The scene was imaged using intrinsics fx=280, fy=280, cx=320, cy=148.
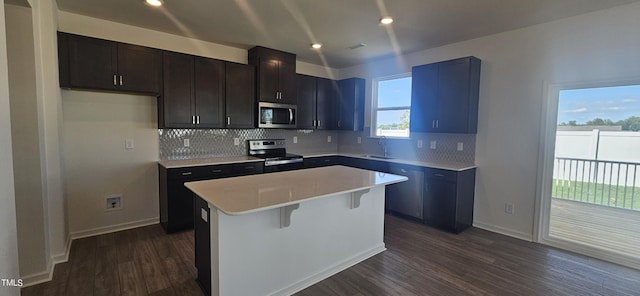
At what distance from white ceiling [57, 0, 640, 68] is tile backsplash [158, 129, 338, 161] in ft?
4.33

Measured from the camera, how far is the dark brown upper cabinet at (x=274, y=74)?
422 cm

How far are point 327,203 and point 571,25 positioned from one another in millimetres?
3221

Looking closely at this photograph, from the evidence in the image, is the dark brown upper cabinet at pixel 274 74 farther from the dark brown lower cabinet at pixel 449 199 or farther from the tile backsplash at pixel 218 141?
the dark brown lower cabinet at pixel 449 199

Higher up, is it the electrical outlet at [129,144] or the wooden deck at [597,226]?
the electrical outlet at [129,144]

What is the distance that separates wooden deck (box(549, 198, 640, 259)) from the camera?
117 inches

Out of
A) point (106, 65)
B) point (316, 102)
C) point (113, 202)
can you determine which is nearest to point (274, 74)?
point (316, 102)

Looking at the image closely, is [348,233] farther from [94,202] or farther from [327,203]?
[94,202]

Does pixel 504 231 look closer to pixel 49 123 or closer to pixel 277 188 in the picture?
pixel 277 188

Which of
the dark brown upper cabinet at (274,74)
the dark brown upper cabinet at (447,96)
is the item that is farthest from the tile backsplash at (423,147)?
the dark brown upper cabinet at (274,74)

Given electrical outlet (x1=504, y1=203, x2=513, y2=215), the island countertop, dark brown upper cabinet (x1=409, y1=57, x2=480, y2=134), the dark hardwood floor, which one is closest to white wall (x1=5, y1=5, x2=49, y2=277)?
the dark hardwood floor

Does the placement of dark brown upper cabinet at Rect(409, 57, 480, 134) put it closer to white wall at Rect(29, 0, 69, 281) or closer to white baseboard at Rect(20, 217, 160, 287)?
white baseboard at Rect(20, 217, 160, 287)

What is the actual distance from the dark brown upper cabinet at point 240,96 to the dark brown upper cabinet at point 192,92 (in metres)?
0.09

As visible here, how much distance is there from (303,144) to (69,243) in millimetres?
3511

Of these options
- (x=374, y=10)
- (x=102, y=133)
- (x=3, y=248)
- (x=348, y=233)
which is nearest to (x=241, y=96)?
(x=102, y=133)
